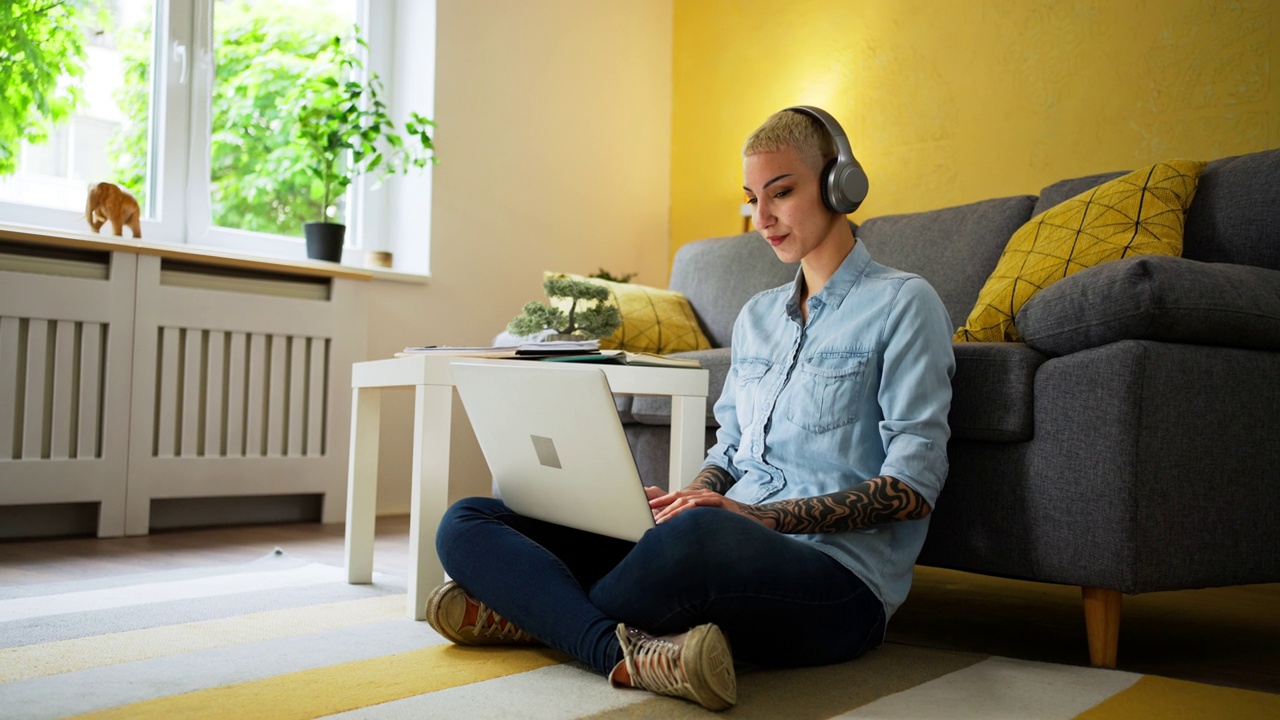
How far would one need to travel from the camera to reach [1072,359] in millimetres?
1452

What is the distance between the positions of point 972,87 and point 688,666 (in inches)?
102

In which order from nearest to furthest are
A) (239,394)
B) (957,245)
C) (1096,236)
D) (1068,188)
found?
1. (1096,236)
2. (1068,188)
3. (957,245)
4. (239,394)

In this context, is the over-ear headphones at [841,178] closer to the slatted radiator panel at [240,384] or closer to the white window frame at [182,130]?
the slatted radiator panel at [240,384]

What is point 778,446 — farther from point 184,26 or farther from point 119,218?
point 184,26

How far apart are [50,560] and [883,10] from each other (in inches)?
114

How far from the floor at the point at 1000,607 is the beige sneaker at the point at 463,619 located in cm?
61

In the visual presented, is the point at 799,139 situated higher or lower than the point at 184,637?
higher

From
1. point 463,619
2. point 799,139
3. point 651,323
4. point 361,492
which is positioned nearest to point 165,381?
point 361,492

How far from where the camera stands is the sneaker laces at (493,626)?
1.39 meters

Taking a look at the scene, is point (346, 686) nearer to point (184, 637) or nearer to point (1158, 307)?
point (184, 637)

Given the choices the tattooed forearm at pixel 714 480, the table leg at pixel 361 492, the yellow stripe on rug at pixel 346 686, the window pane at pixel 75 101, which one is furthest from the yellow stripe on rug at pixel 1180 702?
the window pane at pixel 75 101

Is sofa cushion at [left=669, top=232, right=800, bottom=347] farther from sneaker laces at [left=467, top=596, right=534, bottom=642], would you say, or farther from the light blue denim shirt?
sneaker laces at [left=467, top=596, right=534, bottom=642]

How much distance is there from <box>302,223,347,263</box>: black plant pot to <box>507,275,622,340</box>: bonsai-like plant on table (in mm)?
1455

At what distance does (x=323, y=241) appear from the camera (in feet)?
10.2
